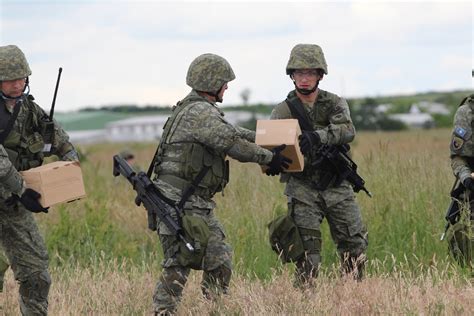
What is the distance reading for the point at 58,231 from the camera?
10336 mm

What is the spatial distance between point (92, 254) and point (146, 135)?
72.9 meters

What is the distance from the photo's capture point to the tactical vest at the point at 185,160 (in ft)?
22.2

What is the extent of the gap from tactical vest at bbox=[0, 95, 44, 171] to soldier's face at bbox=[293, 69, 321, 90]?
2.17m

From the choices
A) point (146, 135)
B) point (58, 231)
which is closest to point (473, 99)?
point (58, 231)

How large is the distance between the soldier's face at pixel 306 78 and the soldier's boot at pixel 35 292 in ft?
8.46

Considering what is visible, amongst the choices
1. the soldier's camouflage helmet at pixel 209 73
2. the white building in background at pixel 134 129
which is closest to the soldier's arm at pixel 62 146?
the soldier's camouflage helmet at pixel 209 73

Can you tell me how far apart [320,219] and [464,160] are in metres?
1.32

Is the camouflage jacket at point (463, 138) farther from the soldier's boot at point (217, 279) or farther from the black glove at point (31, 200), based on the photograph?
the black glove at point (31, 200)

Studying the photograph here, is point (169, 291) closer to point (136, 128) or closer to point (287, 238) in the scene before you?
point (287, 238)

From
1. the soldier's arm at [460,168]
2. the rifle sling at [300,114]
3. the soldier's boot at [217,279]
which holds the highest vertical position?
the rifle sling at [300,114]

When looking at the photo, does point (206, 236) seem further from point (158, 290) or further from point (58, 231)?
point (58, 231)

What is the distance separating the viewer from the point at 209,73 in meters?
6.91

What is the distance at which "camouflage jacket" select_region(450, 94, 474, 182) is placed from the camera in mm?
7656

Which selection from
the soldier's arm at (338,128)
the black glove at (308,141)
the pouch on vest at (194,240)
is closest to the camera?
the pouch on vest at (194,240)
